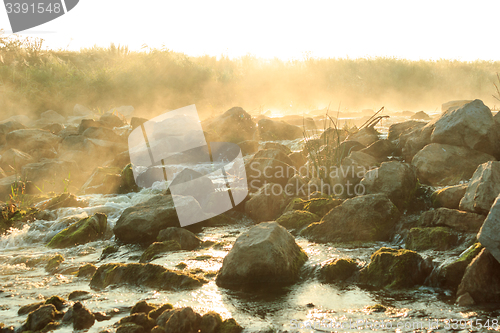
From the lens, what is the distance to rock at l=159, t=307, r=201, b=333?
291cm

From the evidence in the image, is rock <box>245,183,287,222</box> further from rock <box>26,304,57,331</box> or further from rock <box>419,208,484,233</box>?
rock <box>26,304,57,331</box>

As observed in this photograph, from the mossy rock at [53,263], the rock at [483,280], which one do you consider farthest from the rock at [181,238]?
the rock at [483,280]

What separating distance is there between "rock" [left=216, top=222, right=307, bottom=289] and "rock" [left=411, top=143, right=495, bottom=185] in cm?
412

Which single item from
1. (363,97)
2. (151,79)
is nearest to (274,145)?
(151,79)

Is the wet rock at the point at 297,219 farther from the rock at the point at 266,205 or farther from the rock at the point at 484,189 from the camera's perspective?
the rock at the point at 484,189

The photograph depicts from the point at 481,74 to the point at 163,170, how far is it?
28.1 metres

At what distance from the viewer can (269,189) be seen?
7000mm

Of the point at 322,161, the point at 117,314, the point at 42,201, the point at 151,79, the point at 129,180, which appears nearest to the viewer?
the point at 117,314

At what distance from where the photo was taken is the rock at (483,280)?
3.40 meters

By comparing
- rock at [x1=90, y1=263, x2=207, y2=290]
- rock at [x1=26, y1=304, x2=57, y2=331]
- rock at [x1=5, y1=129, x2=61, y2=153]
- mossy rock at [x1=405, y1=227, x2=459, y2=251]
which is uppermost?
rock at [x1=5, y1=129, x2=61, y2=153]

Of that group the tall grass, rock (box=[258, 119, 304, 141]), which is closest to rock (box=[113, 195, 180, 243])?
rock (box=[258, 119, 304, 141])

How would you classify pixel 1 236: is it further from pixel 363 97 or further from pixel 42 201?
pixel 363 97

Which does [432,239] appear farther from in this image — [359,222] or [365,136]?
[365,136]

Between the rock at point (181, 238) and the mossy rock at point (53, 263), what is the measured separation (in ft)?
4.16
